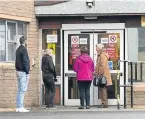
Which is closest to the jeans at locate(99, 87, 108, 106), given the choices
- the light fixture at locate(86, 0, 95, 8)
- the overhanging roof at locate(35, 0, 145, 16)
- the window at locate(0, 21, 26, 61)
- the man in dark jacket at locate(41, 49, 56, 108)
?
the man in dark jacket at locate(41, 49, 56, 108)

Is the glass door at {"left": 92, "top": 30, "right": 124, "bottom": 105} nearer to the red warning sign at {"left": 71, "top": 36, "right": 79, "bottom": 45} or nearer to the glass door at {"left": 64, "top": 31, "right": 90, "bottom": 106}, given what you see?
the glass door at {"left": 64, "top": 31, "right": 90, "bottom": 106}

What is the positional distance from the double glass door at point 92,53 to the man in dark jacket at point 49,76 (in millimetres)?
1386

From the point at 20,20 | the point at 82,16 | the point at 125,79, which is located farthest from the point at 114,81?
the point at 20,20

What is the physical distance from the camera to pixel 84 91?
16.2 metres

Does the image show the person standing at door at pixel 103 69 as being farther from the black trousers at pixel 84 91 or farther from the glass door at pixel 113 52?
the glass door at pixel 113 52

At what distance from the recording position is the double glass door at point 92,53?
17.5 metres

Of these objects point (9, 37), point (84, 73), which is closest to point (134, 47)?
point (84, 73)

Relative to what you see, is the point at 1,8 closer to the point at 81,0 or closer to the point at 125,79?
the point at 81,0

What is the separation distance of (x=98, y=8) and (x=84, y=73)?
2.35 m

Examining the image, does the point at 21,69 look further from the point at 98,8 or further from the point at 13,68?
the point at 98,8

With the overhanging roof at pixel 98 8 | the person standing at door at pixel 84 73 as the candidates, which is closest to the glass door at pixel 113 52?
the overhanging roof at pixel 98 8

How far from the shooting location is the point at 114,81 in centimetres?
1755

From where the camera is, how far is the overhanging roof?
17.2 metres

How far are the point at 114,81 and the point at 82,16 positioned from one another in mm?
2260
